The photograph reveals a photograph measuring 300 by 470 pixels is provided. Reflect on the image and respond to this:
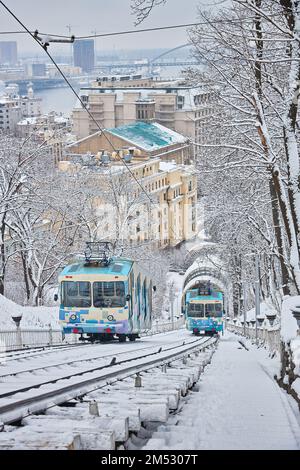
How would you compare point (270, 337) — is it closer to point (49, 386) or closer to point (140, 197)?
point (49, 386)

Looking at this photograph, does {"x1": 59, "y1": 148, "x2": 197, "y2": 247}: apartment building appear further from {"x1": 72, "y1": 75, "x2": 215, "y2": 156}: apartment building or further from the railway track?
the railway track

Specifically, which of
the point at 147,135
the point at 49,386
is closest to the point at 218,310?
the point at 49,386

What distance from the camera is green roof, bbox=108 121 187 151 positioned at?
121 metres

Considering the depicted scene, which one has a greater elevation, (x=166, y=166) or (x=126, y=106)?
(x=126, y=106)

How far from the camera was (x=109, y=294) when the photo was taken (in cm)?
2464

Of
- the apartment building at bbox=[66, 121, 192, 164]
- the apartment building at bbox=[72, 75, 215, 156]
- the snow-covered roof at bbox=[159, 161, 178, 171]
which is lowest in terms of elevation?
the snow-covered roof at bbox=[159, 161, 178, 171]

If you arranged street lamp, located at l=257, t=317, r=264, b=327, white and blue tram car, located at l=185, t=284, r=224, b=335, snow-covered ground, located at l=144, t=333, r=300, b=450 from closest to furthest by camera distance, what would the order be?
snow-covered ground, located at l=144, t=333, r=300, b=450
street lamp, located at l=257, t=317, r=264, b=327
white and blue tram car, located at l=185, t=284, r=224, b=335

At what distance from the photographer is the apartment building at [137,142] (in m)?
119

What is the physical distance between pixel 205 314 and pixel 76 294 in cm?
2520

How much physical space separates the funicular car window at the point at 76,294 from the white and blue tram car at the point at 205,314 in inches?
963

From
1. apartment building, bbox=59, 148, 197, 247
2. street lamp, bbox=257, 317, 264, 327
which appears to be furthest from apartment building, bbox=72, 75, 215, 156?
street lamp, bbox=257, 317, 264, 327

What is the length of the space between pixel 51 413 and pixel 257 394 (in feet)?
16.2

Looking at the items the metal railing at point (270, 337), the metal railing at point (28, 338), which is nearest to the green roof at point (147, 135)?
the metal railing at point (270, 337)
